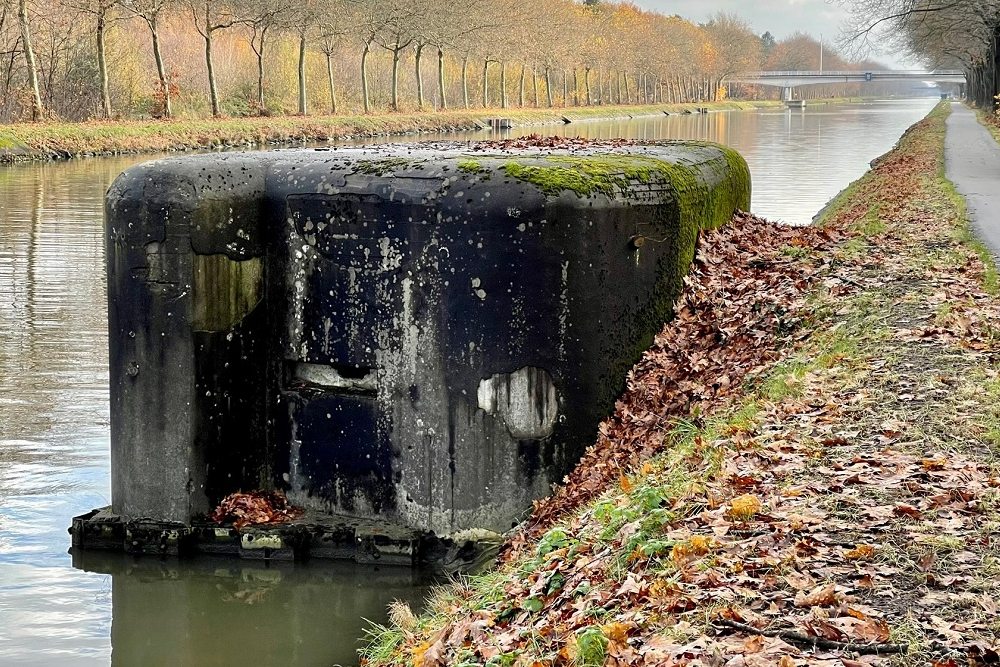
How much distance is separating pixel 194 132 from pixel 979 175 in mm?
30167

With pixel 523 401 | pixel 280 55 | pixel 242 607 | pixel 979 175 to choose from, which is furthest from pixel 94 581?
pixel 280 55

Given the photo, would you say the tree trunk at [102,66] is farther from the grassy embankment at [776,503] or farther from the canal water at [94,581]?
the grassy embankment at [776,503]

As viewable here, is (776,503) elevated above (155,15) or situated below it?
below

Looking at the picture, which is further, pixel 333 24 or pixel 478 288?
pixel 333 24

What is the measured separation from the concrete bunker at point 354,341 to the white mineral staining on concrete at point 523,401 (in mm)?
12

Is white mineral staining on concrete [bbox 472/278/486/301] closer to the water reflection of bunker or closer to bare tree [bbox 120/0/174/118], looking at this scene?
the water reflection of bunker

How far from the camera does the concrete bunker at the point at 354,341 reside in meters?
7.88

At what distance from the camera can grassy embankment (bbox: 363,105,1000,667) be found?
14.1 feet

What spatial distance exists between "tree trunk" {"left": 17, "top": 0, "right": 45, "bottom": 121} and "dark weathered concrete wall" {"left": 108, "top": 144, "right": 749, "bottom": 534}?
3771 centimetres

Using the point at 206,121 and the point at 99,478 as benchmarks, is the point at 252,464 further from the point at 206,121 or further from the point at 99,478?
the point at 206,121

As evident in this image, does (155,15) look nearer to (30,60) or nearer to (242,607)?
(30,60)

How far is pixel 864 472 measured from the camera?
5668 mm

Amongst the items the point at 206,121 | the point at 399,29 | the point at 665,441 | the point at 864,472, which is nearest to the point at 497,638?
the point at 864,472

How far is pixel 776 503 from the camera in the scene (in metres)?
5.43
